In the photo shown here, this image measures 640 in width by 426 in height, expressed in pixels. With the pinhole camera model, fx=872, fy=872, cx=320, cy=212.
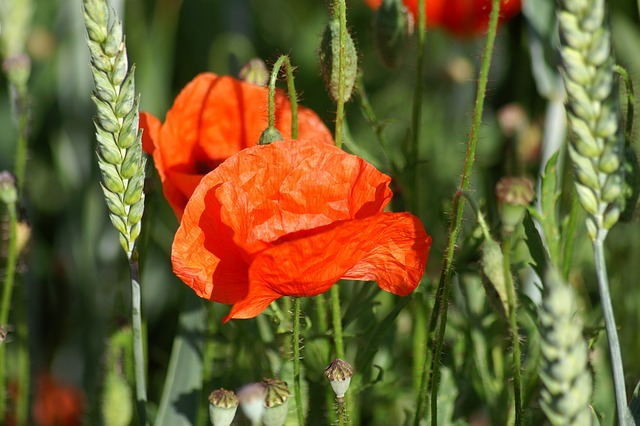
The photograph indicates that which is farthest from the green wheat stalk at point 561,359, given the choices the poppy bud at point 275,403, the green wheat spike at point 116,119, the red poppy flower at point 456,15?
the red poppy flower at point 456,15

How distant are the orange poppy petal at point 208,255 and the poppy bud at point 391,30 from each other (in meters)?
0.34

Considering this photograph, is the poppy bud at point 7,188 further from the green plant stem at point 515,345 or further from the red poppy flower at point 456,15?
the red poppy flower at point 456,15

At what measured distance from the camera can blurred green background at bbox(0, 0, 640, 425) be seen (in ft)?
3.28

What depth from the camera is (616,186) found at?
0.56 m

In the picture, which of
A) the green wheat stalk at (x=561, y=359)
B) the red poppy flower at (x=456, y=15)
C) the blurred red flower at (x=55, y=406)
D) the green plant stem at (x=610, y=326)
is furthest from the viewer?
the red poppy flower at (x=456, y=15)

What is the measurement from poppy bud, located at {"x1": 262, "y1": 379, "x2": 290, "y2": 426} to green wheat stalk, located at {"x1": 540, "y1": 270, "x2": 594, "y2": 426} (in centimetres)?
21

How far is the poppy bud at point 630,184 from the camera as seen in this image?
75 centimetres

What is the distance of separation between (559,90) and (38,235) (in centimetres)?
91

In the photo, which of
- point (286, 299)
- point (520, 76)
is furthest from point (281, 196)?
point (520, 76)

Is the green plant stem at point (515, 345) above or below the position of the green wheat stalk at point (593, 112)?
below

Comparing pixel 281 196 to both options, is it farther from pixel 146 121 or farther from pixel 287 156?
pixel 146 121

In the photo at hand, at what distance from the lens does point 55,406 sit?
1.20 metres

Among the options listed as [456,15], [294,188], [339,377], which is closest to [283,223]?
[294,188]

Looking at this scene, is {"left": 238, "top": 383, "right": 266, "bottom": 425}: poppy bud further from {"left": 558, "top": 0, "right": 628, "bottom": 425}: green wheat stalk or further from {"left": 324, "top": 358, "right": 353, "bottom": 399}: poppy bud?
{"left": 558, "top": 0, "right": 628, "bottom": 425}: green wheat stalk
